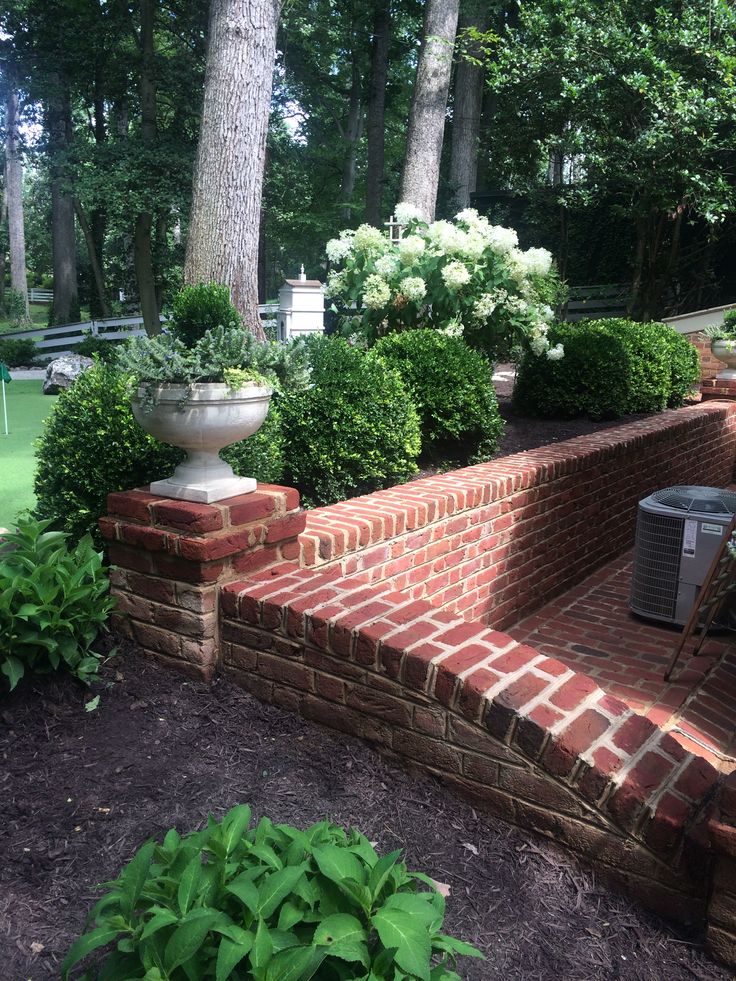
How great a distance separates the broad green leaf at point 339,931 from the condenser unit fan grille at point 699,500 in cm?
373

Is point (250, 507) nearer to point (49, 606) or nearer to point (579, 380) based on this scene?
point (49, 606)

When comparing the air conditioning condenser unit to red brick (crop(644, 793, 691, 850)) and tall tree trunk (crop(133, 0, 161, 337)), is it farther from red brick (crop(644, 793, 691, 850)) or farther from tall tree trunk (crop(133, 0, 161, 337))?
tall tree trunk (crop(133, 0, 161, 337))

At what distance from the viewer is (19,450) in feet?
24.1

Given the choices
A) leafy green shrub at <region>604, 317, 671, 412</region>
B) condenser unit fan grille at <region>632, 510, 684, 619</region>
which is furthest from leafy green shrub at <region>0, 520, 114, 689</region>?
leafy green shrub at <region>604, 317, 671, 412</region>

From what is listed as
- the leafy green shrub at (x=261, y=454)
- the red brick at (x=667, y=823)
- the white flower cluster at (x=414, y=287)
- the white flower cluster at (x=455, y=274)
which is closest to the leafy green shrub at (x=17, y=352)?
the white flower cluster at (x=414, y=287)

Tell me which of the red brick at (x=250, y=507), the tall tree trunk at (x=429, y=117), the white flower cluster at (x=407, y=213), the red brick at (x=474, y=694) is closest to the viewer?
the red brick at (x=474, y=694)

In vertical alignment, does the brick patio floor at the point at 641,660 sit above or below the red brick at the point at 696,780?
below

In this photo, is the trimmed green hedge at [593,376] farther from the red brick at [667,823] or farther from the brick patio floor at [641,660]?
the red brick at [667,823]

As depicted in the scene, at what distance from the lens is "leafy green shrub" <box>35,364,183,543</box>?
127 inches

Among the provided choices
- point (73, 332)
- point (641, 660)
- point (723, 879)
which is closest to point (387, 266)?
point (641, 660)

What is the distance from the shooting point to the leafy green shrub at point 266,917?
1246 millimetres

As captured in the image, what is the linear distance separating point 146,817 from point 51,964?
0.45 metres

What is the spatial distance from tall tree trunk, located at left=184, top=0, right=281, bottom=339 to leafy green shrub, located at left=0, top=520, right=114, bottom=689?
4082 millimetres

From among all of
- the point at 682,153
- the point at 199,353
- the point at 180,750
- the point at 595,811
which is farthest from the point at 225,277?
the point at 682,153
